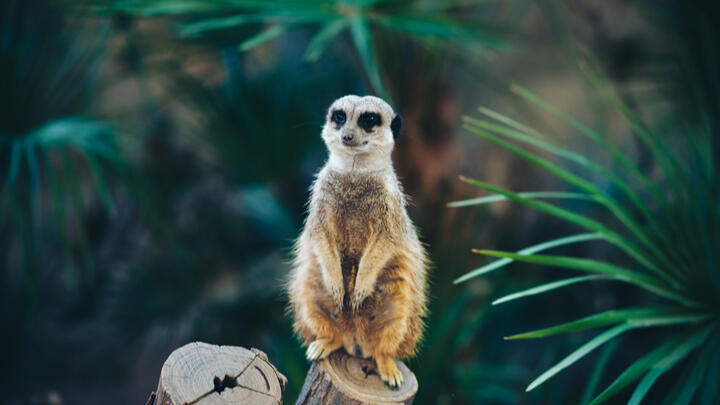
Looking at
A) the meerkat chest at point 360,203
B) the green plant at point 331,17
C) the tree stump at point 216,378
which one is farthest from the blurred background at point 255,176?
the tree stump at point 216,378

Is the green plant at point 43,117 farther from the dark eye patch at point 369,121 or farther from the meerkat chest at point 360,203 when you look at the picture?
the dark eye patch at point 369,121

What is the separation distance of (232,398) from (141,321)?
1999 millimetres

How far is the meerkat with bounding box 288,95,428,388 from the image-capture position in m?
0.83

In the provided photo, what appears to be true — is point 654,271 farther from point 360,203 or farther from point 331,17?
point 331,17

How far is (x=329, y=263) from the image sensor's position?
3.11ft

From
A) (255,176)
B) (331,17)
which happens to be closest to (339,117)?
(331,17)

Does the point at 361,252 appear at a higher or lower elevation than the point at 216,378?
higher

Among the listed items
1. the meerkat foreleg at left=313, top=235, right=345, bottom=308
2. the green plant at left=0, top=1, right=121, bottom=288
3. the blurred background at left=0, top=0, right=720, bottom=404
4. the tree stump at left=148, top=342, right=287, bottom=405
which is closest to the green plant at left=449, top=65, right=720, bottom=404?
the blurred background at left=0, top=0, right=720, bottom=404

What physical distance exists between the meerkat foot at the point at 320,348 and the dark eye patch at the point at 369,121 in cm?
48

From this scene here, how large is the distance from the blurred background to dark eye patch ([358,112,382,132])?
0.82 ft

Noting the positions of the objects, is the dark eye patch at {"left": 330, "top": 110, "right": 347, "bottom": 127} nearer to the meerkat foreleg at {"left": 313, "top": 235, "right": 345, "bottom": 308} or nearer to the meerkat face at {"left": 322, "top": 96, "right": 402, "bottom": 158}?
the meerkat face at {"left": 322, "top": 96, "right": 402, "bottom": 158}

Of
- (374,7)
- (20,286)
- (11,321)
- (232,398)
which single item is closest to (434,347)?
(232,398)

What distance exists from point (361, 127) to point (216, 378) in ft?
1.84

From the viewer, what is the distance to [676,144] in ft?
14.4
